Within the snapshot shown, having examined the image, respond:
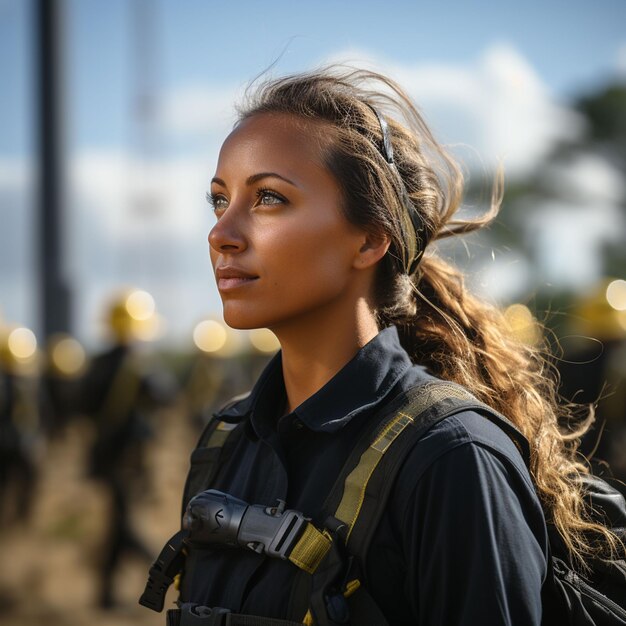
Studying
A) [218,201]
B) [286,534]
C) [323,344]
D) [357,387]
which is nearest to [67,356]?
[218,201]

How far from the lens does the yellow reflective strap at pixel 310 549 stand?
1884 millimetres

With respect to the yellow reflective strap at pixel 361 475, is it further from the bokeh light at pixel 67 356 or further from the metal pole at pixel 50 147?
the bokeh light at pixel 67 356

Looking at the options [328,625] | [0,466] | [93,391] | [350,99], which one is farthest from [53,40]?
[328,625]

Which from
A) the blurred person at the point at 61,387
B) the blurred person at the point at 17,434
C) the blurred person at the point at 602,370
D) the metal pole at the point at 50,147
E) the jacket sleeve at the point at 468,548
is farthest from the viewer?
the blurred person at the point at 61,387

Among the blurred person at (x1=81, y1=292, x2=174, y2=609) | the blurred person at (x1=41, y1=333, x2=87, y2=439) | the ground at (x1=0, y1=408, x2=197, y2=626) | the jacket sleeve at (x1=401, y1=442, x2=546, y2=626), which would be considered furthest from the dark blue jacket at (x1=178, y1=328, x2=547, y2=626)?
the blurred person at (x1=41, y1=333, x2=87, y2=439)

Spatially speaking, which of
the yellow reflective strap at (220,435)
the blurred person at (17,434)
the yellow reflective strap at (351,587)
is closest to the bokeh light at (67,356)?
the blurred person at (17,434)

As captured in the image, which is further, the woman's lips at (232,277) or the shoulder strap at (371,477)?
the woman's lips at (232,277)

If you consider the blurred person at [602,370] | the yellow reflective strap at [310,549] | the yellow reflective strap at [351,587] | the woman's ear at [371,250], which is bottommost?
the blurred person at [602,370]

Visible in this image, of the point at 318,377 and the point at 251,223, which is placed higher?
the point at 251,223

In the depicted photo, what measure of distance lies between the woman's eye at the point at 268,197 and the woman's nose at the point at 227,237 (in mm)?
77

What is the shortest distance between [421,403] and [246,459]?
0.52 m

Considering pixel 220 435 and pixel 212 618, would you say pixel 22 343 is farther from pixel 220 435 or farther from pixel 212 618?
pixel 212 618

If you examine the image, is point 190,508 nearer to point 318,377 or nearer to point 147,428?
point 318,377

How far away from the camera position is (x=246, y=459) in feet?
7.55
